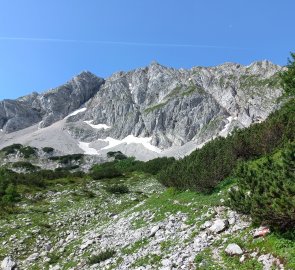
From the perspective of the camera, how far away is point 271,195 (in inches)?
384

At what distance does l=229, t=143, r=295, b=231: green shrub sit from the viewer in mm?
9203

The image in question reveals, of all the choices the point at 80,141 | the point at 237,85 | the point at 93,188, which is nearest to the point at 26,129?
the point at 80,141

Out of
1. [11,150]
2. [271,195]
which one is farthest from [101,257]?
[11,150]

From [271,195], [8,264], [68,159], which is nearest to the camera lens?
[271,195]

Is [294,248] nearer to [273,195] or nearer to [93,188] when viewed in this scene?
[273,195]

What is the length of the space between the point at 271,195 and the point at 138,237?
703 centimetres

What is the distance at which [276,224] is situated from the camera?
979 centimetres

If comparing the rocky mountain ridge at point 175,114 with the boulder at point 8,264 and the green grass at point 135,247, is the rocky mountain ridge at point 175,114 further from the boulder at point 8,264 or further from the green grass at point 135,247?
the green grass at point 135,247

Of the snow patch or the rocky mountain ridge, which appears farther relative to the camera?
the snow patch

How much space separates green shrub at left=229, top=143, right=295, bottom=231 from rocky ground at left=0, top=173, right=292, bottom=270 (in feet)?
2.30

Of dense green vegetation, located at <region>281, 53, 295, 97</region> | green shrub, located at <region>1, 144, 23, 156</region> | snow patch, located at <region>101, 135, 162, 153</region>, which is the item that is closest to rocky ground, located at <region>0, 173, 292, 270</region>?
dense green vegetation, located at <region>281, 53, 295, 97</region>

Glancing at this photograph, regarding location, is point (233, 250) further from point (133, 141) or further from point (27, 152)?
point (133, 141)

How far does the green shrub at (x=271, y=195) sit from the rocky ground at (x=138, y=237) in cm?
70

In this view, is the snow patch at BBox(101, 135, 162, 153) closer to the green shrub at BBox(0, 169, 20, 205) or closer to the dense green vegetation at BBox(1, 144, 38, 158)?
the dense green vegetation at BBox(1, 144, 38, 158)
